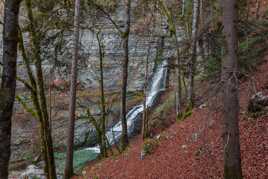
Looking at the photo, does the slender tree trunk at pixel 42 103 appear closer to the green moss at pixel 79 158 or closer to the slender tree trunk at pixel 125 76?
the slender tree trunk at pixel 125 76

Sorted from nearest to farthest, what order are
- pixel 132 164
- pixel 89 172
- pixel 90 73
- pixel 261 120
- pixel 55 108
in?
pixel 261 120, pixel 132 164, pixel 89 172, pixel 55 108, pixel 90 73

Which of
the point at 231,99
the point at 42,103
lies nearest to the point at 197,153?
the point at 231,99

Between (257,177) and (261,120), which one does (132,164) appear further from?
(257,177)

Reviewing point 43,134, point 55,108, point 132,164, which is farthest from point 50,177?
point 55,108

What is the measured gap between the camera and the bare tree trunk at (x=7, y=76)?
3.87 m

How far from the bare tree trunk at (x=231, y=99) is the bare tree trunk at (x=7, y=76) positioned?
356 cm

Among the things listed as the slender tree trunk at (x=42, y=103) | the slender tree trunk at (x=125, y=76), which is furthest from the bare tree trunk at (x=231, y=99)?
the slender tree trunk at (x=125, y=76)

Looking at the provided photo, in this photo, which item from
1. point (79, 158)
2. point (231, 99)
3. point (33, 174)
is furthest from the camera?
point (79, 158)

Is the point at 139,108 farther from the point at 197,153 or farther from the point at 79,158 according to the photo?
the point at 197,153

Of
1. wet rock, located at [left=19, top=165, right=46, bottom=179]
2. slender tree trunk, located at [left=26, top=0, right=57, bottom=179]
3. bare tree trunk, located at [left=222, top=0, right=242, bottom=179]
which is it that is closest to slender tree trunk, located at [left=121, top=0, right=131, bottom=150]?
slender tree trunk, located at [left=26, top=0, right=57, bottom=179]

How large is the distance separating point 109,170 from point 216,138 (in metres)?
3.98

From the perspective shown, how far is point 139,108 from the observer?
796 inches

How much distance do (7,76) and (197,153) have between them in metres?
6.47

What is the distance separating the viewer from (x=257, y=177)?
6719 millimetres
